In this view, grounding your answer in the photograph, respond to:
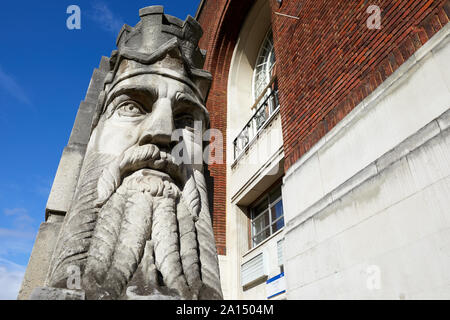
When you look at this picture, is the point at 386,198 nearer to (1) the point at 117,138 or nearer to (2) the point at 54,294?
(1) the point at 117,138

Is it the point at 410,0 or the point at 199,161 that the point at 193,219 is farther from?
the point at 410,0

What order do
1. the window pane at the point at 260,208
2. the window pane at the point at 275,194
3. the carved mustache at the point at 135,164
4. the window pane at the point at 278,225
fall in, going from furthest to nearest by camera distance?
the window pane at the point at 260,208
the window pane at the point at 275,194
the window pane at the point at 278,225
the carved mustache at the point at 135,164

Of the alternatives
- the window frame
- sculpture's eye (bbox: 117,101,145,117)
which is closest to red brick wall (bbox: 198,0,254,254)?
the window frame

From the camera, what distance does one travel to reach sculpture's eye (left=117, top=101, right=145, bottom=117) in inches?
82.3

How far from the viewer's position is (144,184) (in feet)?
5.84

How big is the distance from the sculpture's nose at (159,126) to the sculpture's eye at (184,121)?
7.5 inches

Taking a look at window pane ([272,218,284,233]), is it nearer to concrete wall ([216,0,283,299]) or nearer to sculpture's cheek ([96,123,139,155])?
concrete wall ([216,0,283,299])

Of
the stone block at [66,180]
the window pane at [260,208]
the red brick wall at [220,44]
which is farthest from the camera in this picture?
the red brick wall at [220,44]

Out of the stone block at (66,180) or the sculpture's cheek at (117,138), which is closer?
the sculpture's cheek at (117,138)

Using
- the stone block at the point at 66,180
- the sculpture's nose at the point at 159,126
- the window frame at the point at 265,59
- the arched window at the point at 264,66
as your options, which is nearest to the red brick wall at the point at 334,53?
the sculpture's nose at the point at 159,126

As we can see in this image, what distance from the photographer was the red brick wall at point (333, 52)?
278cm

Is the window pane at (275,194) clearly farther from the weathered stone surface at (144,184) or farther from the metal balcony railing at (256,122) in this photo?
the weathered stone surface at (144,184)

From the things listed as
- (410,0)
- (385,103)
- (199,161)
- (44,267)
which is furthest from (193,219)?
(410,0)
